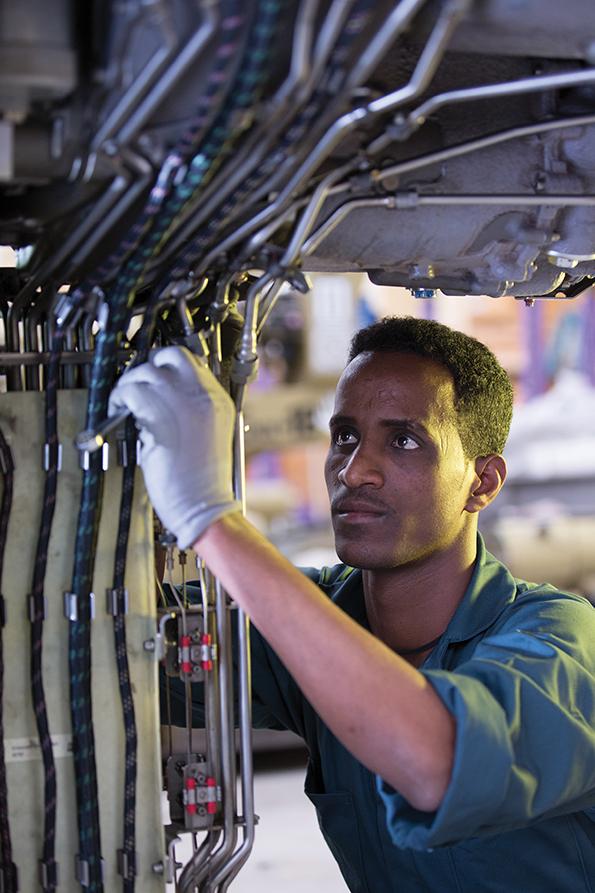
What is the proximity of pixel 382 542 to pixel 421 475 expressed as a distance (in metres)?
0.12

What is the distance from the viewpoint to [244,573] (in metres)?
1.33

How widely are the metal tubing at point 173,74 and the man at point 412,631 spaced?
0.32 meters

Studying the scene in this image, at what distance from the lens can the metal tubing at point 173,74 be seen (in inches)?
39.9

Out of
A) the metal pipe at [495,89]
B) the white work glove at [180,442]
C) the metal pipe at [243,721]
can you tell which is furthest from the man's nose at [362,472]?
the metal pipe at [495,89]

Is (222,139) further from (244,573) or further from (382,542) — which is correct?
(382,542)

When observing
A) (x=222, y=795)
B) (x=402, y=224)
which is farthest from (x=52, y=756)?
(x=402, y=224)

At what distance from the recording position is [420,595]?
188 cm

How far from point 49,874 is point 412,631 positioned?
2.42ft

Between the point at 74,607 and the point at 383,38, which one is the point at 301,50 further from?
the point at 74,607

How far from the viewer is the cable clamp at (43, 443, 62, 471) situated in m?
1.42

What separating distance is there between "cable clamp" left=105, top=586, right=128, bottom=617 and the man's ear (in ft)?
2.30

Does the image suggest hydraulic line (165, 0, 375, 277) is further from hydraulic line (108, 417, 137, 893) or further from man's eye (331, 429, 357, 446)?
man's eye (331, 429, 357, 446)

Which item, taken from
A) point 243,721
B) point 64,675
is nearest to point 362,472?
point 243,721

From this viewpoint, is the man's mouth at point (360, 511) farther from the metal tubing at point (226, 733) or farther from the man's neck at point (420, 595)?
the metal tubing at point (226, 733)
